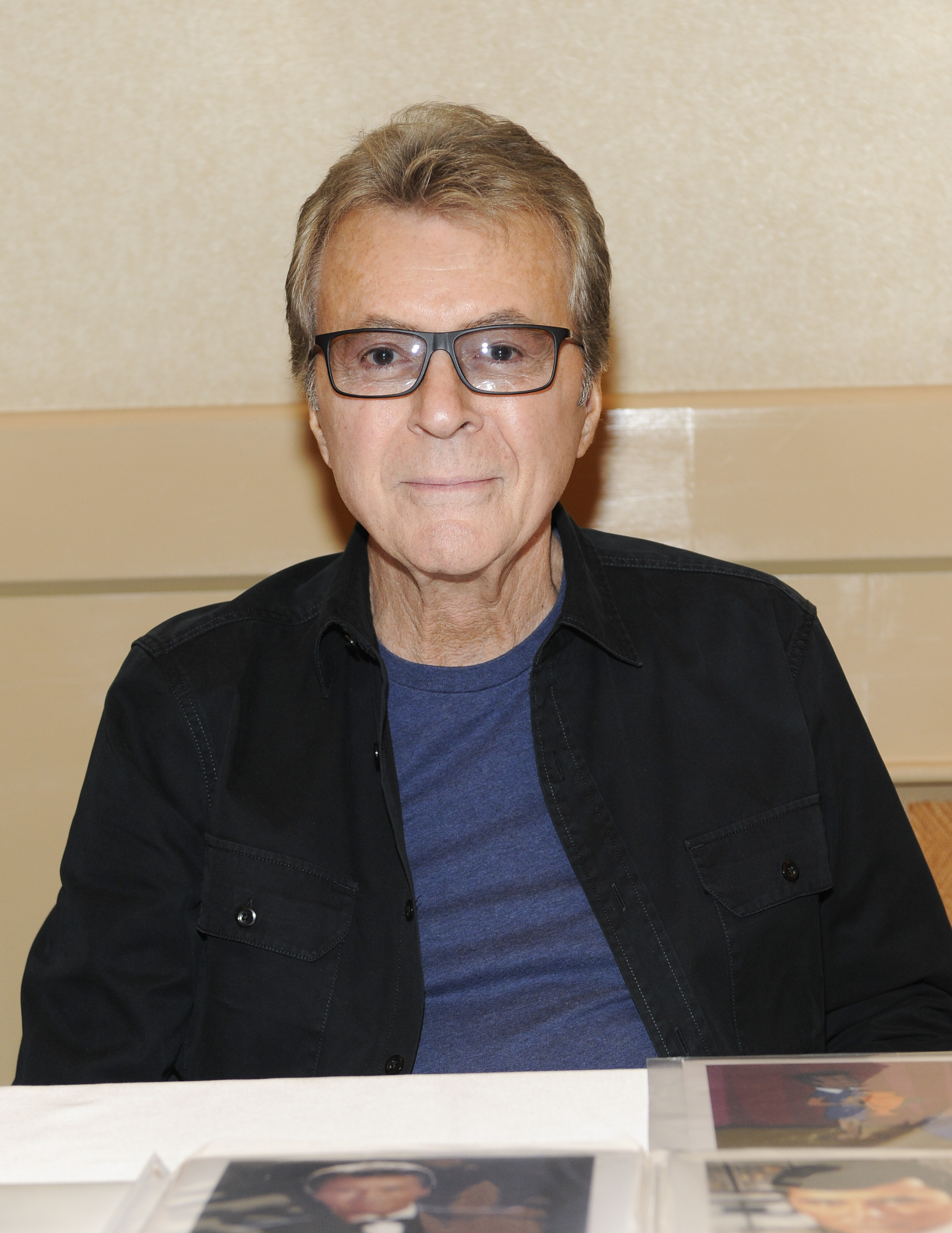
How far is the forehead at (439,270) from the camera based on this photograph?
1182 mm

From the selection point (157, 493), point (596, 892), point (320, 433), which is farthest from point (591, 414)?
point (157, 493)

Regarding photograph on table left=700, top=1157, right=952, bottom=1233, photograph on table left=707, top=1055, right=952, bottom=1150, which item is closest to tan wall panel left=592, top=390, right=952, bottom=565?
photograph on table left=707, top=1055, right=952, bottom=1150

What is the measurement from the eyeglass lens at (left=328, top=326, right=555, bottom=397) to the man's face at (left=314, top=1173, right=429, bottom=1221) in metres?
0.79

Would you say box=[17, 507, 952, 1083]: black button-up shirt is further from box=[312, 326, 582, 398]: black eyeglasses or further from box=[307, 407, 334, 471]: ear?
box=[312, 326, 582, 398]: black eyeglasses

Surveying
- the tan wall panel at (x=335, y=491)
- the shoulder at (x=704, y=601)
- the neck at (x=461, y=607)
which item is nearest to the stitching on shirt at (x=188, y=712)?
the neck at (x=461, y=607)

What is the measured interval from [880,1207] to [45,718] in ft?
5.36

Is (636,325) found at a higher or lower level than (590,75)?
lower

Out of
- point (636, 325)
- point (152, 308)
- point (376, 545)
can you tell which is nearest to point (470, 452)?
point (376, 545)

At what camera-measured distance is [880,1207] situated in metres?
0.58

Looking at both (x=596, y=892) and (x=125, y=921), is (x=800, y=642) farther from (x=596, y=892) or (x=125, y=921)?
(x=125, y=921)

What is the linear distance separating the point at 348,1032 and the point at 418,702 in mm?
361

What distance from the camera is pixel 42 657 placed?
1885 mm

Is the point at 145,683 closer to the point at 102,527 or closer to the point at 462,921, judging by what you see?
the point at 462,921

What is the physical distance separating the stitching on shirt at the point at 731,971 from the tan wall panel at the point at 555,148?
990 millimetres
